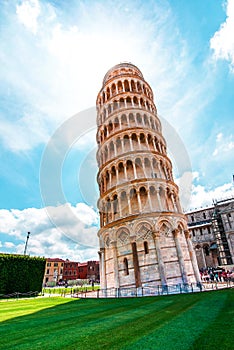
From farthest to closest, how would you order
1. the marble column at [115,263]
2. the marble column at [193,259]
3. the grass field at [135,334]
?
Answer: the marble column at [193,259] < the marble column at [115,263] < the grass field at [135,334]

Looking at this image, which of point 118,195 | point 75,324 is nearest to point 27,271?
point 118,195

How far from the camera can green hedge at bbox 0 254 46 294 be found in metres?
26.0

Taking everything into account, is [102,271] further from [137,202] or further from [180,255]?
[180,255]

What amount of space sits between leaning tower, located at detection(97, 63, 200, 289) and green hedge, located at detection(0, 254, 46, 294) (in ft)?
38.8

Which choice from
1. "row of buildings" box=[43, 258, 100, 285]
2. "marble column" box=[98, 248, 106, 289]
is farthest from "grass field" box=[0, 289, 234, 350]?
"row of buildings" box=[43, 258, 100, 285]

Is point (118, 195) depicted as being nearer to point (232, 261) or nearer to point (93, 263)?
point (232, 261)

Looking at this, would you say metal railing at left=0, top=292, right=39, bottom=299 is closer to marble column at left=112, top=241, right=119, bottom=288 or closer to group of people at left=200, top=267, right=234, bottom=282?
marble column at left=112, top=241, right=119, bottom=288

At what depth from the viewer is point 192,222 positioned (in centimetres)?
6431

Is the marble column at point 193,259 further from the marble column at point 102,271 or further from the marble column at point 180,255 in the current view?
the marble column at point 102,271

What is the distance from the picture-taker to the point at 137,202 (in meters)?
23.0

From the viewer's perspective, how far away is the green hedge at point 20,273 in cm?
2597

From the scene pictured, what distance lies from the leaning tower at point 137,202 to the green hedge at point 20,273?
11829 mm

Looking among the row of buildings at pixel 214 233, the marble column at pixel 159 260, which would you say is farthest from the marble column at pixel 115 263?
the row of buildings at pixel 214 233

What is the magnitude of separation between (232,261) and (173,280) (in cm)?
3807
